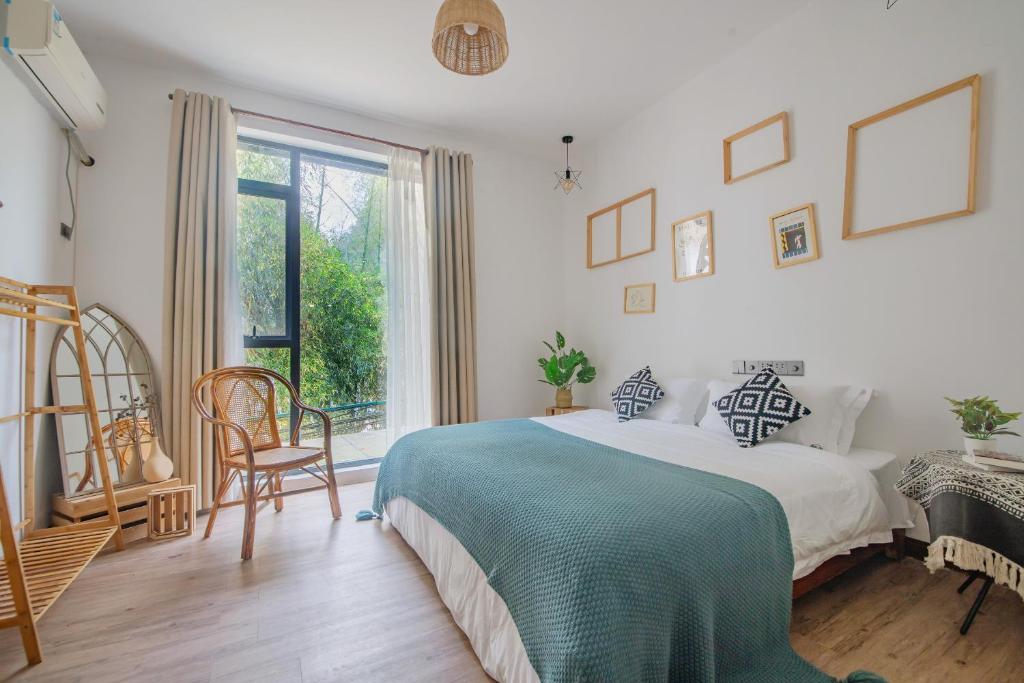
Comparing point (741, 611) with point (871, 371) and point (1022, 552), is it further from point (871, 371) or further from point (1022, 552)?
point (871, 371)

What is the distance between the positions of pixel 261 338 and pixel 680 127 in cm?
343

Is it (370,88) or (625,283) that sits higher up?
(370,88)

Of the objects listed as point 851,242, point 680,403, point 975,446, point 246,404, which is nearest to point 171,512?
point 246,404

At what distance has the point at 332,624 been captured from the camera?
166 cm

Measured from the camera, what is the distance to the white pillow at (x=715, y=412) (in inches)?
98.9

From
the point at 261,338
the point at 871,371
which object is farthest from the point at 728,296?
the point at 261,338

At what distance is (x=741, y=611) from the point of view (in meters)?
1.26

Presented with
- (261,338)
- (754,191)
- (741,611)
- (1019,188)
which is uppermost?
(754,191)

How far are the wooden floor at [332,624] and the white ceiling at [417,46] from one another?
2.90 meters

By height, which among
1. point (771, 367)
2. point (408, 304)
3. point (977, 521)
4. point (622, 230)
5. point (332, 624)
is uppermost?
point (622, 230)

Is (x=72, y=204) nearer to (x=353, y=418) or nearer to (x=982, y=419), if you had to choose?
(x=353, y=418)

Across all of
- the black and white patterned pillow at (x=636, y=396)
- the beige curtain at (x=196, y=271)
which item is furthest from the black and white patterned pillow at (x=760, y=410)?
the beige curtain at (x=196, y=271)

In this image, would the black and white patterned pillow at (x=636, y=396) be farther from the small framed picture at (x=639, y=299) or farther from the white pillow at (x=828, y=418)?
the white pillow at (x=828, y=418)

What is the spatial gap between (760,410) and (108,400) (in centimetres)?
364
